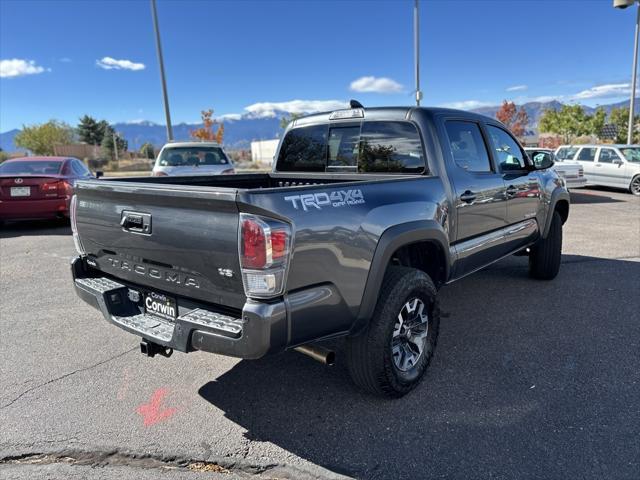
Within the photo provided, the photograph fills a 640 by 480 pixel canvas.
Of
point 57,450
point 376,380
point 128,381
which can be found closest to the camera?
point 57,450

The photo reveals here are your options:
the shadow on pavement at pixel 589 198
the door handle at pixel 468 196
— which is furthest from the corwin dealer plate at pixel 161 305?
the shadow on pavement at pixel 589 198

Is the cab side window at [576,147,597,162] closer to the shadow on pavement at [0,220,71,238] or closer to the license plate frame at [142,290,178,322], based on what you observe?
the shadow on pavement at [0,220,71,238]

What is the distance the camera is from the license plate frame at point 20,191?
9000 millimetres

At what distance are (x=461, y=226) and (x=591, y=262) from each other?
3894 millimetres

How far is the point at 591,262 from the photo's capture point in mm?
6613

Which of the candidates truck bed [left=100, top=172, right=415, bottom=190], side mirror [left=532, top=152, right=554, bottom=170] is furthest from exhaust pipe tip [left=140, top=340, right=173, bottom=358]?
side mirror [left=532, top=152, right=554, bottom=170]

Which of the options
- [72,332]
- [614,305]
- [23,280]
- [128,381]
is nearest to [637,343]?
[614,305]

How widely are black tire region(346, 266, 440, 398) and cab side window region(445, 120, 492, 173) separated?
4.23 ft

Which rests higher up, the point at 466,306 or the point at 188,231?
the point at 188,231

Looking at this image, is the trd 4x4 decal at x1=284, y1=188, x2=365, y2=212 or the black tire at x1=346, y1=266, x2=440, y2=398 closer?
the trd 4x4 decal at x1=284, y1=188, x2=365, y2=212

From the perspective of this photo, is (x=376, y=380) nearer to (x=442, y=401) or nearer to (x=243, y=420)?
(x=442, y=401)

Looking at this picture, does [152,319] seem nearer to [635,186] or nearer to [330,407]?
[330,407]

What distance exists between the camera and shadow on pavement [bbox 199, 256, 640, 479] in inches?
98.7

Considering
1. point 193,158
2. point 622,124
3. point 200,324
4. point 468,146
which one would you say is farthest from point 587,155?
point 622,124
